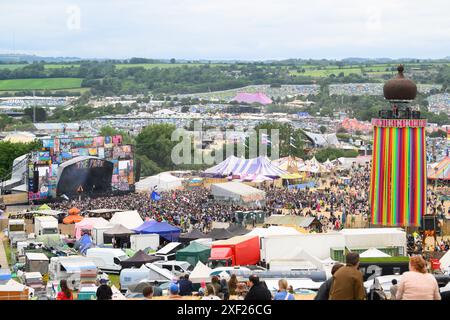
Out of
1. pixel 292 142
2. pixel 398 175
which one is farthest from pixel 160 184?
pixel 292 142

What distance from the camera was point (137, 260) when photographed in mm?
25203

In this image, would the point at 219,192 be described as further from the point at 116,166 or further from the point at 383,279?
the point at 383,279

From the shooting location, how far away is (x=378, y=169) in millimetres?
33156

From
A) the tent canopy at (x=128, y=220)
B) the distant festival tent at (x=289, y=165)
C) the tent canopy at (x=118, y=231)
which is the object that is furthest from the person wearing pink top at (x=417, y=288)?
the distant festival tent at (x=289, y=165)

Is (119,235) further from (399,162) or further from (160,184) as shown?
(160,184)

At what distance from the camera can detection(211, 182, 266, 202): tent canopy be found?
45.9m

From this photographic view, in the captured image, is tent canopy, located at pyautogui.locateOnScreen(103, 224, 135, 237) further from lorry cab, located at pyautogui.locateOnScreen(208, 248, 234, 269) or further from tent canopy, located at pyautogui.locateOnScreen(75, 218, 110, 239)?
lorry cab, located at pyautogui.locateOnScreen(208, 248, 234, 269)

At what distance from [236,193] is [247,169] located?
8445 millimetres

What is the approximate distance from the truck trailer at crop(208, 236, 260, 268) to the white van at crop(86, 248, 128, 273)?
2214mm

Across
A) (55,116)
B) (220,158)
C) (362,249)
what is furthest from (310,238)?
(55,116)

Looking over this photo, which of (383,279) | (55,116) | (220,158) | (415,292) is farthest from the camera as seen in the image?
(55,116)

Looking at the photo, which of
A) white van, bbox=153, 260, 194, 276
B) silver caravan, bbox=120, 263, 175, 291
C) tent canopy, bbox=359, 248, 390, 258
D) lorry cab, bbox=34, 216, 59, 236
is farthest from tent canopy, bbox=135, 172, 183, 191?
silver caravan, bbox=120, 263, 175, 291

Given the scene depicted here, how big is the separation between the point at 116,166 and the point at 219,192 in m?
5.32

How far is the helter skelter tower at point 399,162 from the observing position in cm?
3266
